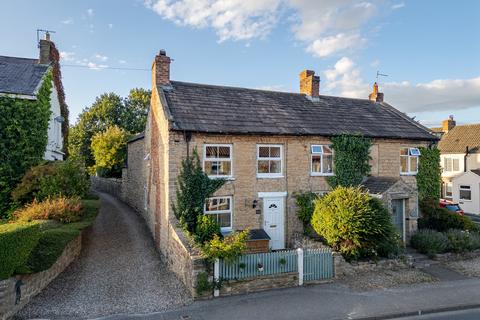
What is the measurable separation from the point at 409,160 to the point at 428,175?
1.52 meters

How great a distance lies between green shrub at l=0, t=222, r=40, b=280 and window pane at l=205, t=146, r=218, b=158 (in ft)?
25.3

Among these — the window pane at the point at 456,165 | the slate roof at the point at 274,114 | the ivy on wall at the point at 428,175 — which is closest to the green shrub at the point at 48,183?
the slate roof at the point at 274,114

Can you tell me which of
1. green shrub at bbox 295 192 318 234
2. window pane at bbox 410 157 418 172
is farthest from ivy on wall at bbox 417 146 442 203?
green shrub at bbox 295 192 318 234

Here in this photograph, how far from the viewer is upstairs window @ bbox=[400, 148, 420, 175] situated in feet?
62.7

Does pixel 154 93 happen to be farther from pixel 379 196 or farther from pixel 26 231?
pixel 379 196

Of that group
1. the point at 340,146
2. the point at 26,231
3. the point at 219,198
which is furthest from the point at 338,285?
the point at 26,231

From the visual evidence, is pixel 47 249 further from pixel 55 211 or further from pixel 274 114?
pixel 274 114

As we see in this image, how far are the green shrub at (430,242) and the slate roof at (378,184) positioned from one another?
3002 mm

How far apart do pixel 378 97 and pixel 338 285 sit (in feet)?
53.1

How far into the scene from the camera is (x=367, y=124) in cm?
1930

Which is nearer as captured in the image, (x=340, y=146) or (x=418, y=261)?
(x=418, y=261)

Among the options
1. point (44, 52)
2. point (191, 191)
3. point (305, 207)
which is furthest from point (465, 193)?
point (44, 52)

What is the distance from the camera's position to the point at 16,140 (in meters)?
16.3

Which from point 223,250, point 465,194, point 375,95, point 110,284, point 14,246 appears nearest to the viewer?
point 14,246
